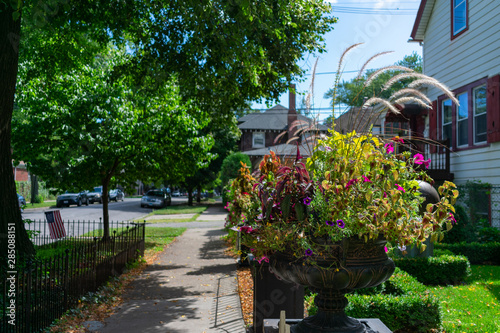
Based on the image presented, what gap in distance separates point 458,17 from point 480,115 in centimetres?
345

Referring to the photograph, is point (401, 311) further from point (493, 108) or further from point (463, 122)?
point (463, 122)

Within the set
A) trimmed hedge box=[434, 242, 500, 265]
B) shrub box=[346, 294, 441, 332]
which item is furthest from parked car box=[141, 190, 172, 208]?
shrub box=[346, 294, 441, 332]

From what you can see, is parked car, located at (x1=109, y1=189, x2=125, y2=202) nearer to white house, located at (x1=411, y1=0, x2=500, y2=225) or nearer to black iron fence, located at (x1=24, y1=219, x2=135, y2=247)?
black iron fence, located at (x1=24, y1=219, x2=135, y2=247)

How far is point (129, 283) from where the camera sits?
845 cm

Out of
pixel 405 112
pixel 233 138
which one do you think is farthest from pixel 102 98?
pixel 233 138

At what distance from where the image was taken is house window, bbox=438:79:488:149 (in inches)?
440

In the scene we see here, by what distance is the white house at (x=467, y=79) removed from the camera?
10445 mm

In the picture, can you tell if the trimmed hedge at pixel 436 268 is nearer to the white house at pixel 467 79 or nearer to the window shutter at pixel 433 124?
the white house at pixel 467 79

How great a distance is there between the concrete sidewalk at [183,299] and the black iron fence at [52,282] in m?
0.69

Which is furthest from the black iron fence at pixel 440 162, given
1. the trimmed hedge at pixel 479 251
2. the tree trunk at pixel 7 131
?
the tree trunk at pixel 7 131

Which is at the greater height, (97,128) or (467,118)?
(467,118)

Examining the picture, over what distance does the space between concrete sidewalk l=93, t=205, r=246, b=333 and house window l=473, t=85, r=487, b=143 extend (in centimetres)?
784

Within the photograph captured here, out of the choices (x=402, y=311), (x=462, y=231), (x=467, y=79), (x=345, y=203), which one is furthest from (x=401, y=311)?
(x=467, y=79)

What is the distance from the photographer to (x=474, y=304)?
6.49 metres
